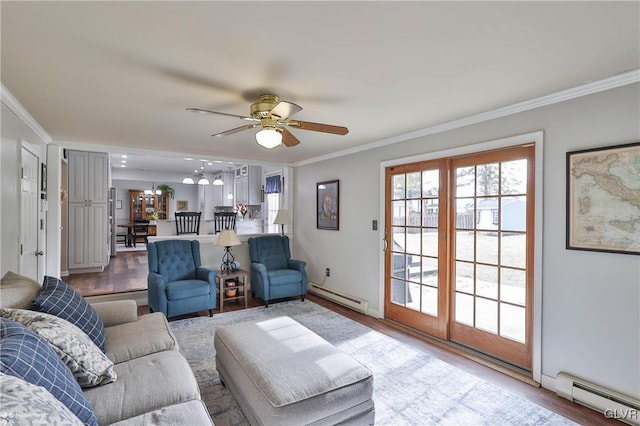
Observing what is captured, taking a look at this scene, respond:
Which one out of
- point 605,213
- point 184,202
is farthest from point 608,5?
point 184,202

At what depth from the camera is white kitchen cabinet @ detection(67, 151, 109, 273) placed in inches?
Answer: 241

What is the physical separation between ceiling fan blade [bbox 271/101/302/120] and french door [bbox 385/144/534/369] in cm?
185

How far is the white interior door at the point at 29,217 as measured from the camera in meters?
2.86

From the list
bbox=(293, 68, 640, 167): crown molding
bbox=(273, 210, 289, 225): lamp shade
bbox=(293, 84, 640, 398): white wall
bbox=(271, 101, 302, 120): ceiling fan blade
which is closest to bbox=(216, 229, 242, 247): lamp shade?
bbox=(273, 210, 289, 225): lamp shade

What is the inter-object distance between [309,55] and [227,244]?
10.6 feet

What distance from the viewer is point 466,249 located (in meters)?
3.25

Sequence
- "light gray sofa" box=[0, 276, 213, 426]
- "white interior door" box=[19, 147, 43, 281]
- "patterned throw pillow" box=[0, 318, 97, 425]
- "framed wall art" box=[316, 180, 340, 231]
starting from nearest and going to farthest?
1. "patterned throw pillow" box=[0, 318, 97, 425]
2. "light gray sofa" box=[0, 276, 213, 426]
3. "white interior door" box=[19, 147, 43, 281]
4. "framed wall art" box=[316, 180, 340, 231]

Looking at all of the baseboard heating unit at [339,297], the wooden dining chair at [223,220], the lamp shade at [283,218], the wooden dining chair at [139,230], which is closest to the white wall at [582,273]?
the baseboard heating unit at [339,297]

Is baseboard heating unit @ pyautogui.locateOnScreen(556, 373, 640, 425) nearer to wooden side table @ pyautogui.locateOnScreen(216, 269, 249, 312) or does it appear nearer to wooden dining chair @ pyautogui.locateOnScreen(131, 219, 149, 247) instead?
wooden side table @ pyautogui.locateOnScreen(216, 269, 249, 312)

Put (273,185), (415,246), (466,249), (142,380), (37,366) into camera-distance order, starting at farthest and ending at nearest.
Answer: (273,185) → (415,246) → (466,249) → (142,380) → (37,366)

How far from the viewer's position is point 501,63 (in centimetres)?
197

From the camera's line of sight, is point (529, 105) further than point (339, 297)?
No

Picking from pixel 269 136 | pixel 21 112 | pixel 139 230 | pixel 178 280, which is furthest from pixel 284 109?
pixel 139 230

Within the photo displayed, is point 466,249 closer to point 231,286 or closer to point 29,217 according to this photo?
point 231,286
